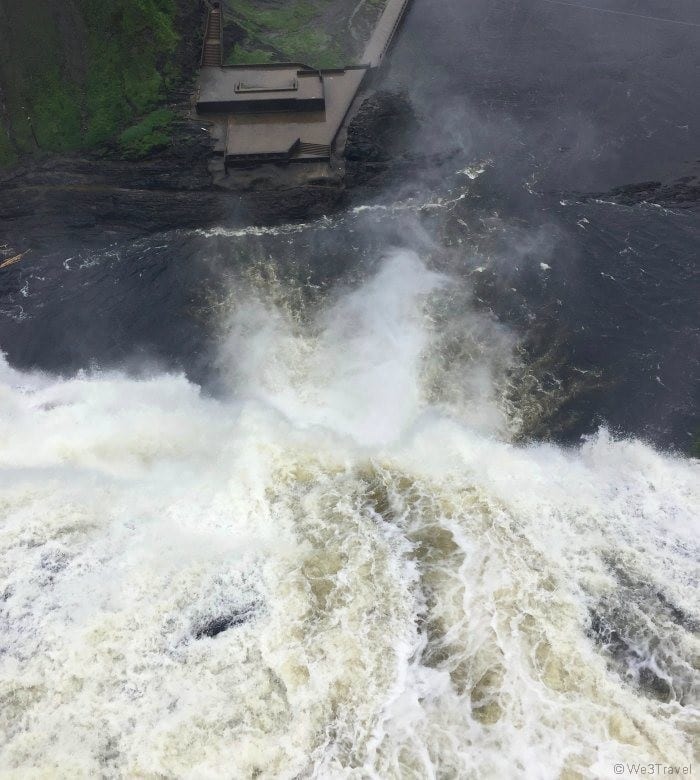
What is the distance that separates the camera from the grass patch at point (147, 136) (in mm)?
55250

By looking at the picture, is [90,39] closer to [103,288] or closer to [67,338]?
[103,288]

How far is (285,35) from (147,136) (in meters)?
24.1

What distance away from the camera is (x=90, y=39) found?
189 feet

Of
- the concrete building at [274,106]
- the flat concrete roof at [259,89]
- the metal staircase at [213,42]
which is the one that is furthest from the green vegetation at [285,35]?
the flat concrete roof at [259,89]

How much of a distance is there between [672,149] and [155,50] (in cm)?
5297

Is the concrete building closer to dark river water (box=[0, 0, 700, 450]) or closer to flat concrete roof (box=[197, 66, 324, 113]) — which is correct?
flat concrete roof (box=[197, 66, 324, 113])

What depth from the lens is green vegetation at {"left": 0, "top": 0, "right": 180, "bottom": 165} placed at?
5541cm

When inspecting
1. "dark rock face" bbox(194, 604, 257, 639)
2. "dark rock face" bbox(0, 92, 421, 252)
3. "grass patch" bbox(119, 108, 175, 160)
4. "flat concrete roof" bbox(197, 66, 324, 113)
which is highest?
"flat concrete roof" bbox(197, 66, 324, 113)

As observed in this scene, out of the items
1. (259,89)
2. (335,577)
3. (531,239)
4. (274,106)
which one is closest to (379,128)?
(274,106)

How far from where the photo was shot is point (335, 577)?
106 feet

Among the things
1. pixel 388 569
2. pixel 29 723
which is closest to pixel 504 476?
pixel 388 569

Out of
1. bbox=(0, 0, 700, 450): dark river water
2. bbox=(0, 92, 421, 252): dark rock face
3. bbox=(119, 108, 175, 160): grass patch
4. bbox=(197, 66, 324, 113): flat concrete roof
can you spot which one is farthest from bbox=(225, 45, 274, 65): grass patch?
bbox=(0, 0, 700, 450): dark river water

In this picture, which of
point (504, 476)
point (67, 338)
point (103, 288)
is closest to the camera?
point (504, 476)

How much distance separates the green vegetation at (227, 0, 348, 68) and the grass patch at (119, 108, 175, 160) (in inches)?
474
